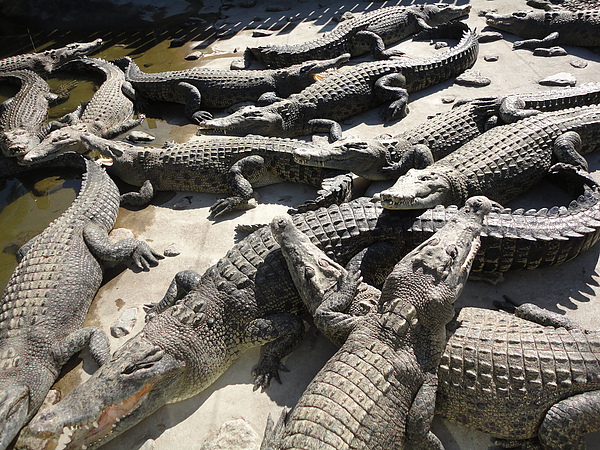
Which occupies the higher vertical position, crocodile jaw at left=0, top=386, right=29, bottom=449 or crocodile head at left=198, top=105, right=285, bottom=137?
crocodile head at left=198, top=105, right=285, bottom=137

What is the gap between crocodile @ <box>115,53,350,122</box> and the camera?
20.3 ft

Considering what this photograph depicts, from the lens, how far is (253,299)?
305cm

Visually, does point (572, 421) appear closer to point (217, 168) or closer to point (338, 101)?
point (217, 168)

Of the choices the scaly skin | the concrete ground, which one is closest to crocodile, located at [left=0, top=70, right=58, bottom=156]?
the concrete ground

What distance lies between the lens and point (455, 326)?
256cm

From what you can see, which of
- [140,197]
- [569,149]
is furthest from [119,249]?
[569,149]

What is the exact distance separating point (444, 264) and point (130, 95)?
584 centimetres

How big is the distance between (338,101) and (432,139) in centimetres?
159

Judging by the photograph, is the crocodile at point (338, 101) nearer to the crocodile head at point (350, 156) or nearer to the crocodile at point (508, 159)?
the crocodile head at point (350, 156)

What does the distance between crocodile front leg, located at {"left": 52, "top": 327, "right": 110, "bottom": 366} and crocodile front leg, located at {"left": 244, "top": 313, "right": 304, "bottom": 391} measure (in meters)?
1.08

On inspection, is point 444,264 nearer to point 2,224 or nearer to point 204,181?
point 204,181

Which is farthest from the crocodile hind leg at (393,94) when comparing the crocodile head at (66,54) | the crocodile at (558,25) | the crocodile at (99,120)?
the crocodile head at (66,54)

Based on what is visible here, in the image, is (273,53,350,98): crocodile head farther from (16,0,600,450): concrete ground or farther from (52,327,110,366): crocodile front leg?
(52,327,110,366): crocodile front leg

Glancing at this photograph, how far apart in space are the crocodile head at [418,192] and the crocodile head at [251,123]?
224 cm
